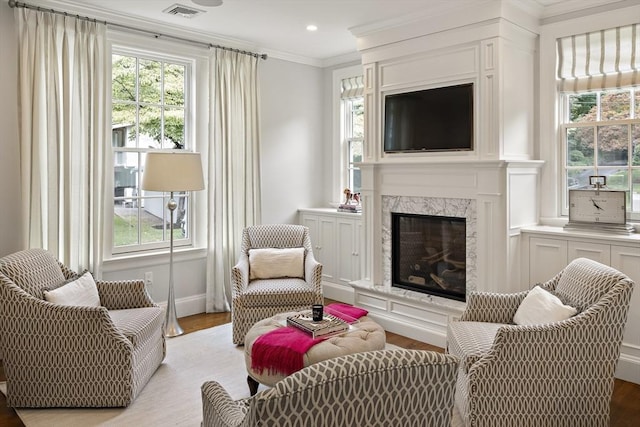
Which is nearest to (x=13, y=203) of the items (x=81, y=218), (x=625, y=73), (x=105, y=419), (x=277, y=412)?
(x=81, y=218)

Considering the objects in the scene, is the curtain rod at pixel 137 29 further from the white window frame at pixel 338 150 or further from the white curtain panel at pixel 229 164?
the white window frame at pixel 338 150

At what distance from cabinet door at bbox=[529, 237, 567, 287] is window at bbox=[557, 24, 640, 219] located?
1.49 feet

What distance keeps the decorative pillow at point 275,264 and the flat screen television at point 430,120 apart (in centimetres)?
128

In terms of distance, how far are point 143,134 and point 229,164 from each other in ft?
2.81

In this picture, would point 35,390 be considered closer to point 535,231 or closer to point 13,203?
point 13,203

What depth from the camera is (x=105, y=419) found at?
274 centimetres

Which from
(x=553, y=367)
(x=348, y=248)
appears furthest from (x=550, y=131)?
(x=348, y=248)

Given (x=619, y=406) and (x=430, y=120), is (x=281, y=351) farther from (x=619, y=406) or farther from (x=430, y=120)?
(x=430, y=120)

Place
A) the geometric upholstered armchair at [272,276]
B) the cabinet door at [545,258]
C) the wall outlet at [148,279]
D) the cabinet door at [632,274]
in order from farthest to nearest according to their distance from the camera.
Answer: the wall outlet at [148,279] → the geometric upholstered armchair at [272,276] → the cabinet door at [545,258] → the cabinet door at [632,274]

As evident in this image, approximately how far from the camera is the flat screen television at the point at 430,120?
382 centimetres

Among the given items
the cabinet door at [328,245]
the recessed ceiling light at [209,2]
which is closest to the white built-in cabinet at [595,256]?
the cabinet door at [328,245]

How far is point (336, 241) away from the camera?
5312 millimetres

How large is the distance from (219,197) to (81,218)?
4.30 feet

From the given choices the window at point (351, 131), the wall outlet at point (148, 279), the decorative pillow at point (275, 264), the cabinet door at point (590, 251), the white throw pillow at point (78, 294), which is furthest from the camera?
the window at point (351, 131)
